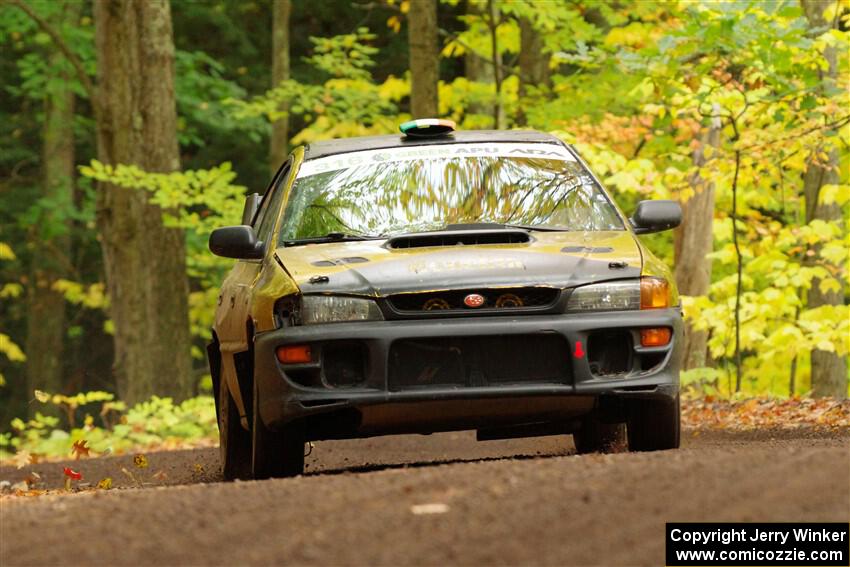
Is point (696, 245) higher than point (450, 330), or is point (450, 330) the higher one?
point (450, 330)

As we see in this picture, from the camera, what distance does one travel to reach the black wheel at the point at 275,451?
7.18m

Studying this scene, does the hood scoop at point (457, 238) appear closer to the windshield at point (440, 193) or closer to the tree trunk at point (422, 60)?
the windshield at point (440, 193)

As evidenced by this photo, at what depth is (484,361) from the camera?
680 cm

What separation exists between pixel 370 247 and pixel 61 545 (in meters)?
2.85

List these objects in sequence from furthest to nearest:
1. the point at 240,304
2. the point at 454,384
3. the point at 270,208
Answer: the point at 270,208 → the point at 240,304 → the point at 454,384

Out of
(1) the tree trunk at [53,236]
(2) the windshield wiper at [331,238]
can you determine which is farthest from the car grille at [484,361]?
(1) the tree trunk at [53,236]

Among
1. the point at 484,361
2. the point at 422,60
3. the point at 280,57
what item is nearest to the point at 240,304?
the point at 484,361

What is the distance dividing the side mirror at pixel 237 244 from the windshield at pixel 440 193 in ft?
0.52

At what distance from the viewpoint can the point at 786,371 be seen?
25641 millimetres

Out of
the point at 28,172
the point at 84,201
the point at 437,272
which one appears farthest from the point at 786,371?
the point at 437,272

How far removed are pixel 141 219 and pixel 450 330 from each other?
484 inches

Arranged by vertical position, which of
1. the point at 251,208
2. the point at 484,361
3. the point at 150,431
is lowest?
the point at 150,431

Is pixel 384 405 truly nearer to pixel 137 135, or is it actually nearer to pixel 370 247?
pixel 370 247

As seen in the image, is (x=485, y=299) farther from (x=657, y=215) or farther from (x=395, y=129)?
(x=395, y=129)
